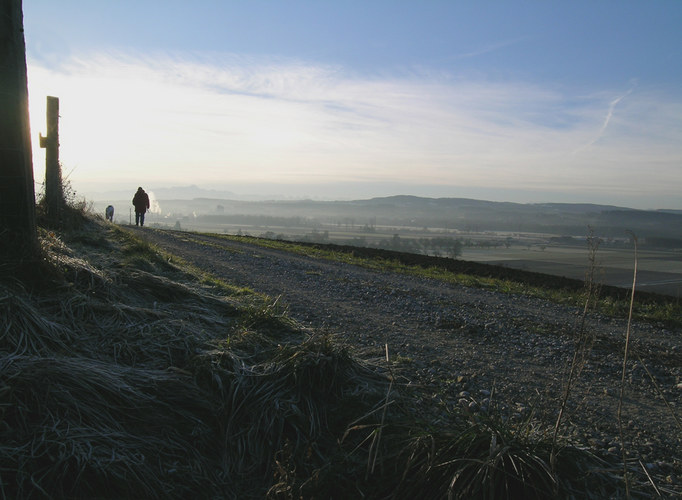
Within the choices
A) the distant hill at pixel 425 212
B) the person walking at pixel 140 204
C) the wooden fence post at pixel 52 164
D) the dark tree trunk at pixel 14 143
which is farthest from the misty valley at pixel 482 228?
the wooden fence post at pixel 52 164

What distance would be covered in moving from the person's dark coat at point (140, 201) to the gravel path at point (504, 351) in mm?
14747

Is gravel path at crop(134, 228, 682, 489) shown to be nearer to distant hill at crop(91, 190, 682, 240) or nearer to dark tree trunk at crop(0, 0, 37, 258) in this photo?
dark tree trunk at crop(0, 0, 37, 258)

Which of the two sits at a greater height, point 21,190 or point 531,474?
point 21,190

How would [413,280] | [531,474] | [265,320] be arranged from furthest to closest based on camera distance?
[413,280]
[265,320]
[531,474]

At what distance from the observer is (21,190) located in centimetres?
432

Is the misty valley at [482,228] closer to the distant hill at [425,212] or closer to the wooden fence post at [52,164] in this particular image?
the distant hill at [425,212]

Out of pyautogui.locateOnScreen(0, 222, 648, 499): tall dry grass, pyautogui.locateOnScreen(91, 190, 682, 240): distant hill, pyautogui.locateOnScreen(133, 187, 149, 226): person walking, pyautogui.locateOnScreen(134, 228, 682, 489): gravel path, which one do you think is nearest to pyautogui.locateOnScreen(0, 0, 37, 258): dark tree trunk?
pyautogui.locateOnScreen(0, 222, 648, 499): tall dry grass

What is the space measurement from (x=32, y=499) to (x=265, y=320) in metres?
2.80

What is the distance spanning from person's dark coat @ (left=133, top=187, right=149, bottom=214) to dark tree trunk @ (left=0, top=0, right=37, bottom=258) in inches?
732

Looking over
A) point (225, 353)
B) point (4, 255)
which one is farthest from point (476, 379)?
point (4, 255)

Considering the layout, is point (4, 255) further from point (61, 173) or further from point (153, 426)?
point (61, 173)

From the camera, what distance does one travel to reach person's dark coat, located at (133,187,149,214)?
2182cm

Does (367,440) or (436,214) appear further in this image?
(436,214)

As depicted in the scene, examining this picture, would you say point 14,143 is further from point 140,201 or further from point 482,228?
point 482,228
